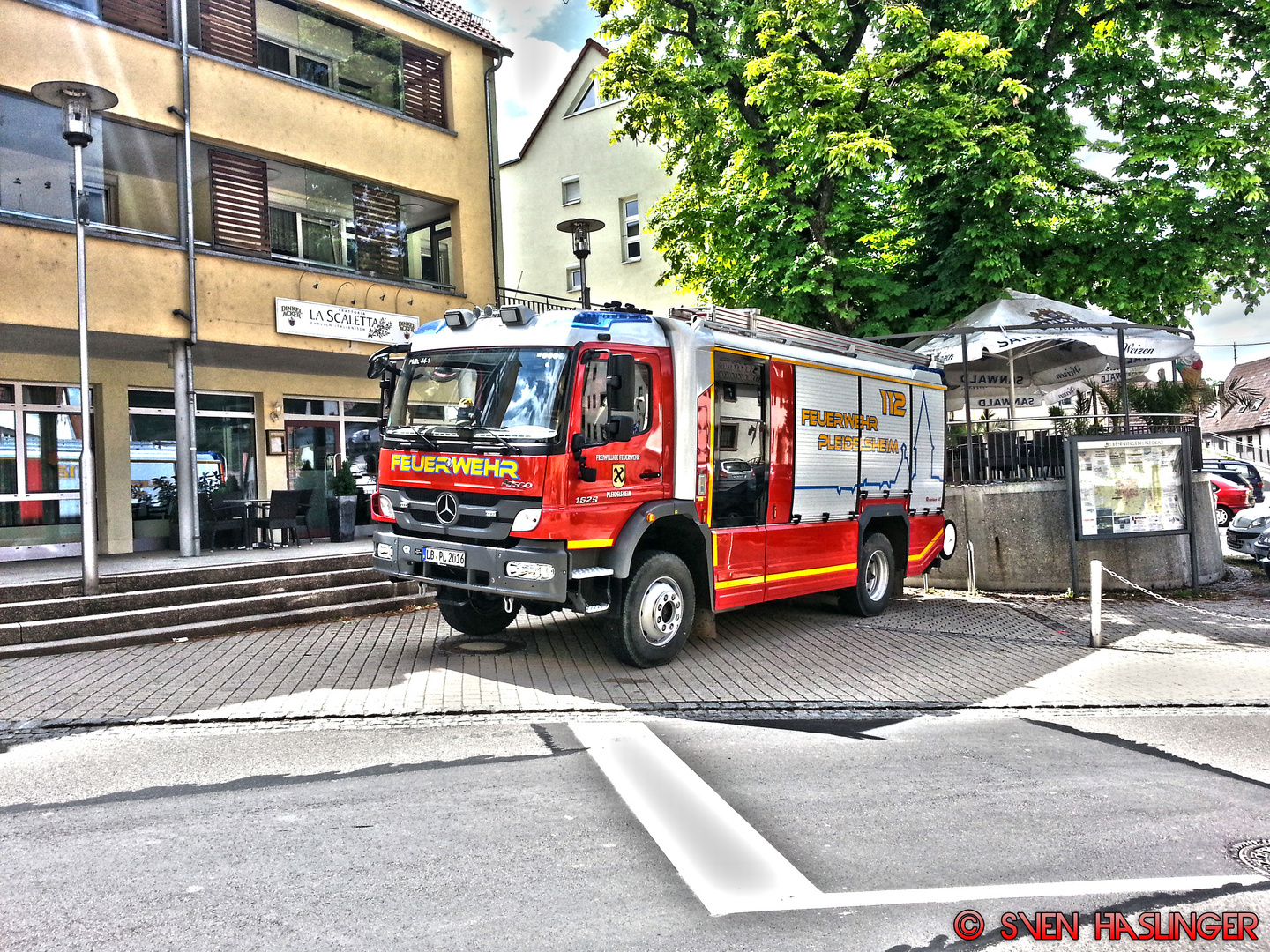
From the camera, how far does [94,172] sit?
12.8m

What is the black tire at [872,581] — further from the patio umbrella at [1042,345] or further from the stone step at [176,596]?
the stone step at [176,596]

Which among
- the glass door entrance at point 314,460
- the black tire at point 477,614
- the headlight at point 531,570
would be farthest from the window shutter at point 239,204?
the headlight at point 531,570

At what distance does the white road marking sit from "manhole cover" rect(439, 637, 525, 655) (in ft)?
11.8

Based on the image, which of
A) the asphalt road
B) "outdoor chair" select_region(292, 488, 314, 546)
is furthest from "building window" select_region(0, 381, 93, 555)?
the asphalt road

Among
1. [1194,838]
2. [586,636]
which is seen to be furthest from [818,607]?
[1194,838]

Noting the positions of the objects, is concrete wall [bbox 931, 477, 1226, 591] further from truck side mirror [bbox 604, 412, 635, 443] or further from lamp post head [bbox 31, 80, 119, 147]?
lamp post head [bbox 31, 80, 119, 147]

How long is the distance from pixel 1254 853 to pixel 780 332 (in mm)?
6517

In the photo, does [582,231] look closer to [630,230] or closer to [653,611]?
[653,611]

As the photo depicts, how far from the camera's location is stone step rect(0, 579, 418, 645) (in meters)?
8.73

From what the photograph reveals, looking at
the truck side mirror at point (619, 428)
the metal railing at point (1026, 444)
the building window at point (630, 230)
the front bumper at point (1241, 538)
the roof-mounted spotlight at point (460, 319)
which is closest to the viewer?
the truck side mirror at point (619, 428)

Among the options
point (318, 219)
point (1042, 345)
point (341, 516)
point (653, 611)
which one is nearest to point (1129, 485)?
point (1042, 345)

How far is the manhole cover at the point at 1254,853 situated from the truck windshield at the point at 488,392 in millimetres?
5029

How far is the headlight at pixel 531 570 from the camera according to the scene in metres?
7.38

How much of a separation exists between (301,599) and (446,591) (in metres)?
2.74
